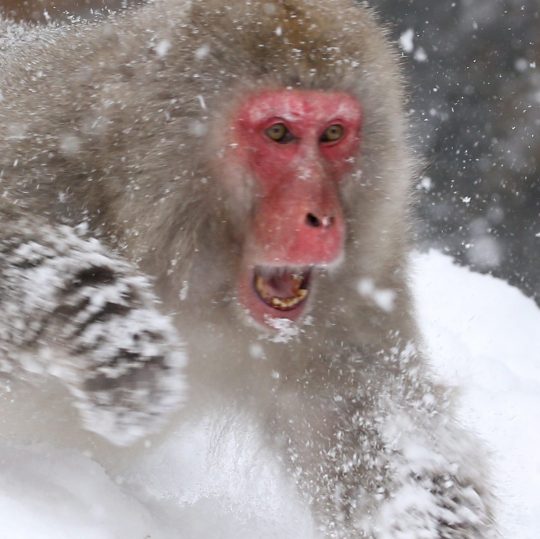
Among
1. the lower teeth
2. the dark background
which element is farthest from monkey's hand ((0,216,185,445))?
the dark background

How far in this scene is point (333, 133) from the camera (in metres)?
2.70

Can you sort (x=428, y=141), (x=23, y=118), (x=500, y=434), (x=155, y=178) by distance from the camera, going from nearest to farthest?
(x=155, y=178) → (x=23, y=118) → (x=500, y=434) → (x=428, y=141)

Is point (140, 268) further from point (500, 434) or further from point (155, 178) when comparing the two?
point (500, 434)

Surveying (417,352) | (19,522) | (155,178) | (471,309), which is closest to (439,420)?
(417,352)

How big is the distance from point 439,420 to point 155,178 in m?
1.23

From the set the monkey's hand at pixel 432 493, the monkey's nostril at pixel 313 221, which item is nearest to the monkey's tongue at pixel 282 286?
the monkey's nostril at pixel 313 221

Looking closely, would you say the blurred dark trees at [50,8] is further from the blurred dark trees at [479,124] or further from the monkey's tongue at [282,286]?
the monkey's tongue at [282,286]

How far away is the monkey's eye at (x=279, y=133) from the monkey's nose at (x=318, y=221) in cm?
28

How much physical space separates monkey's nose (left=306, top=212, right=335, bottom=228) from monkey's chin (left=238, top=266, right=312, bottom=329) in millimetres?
277

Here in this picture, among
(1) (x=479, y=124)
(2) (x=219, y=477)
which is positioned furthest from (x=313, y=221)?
(1) (x=479, y=124)

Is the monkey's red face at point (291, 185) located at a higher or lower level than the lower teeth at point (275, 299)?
higher

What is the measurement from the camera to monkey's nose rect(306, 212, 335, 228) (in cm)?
246

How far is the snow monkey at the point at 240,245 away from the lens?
2371 mm

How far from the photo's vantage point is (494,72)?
19.2 feet
